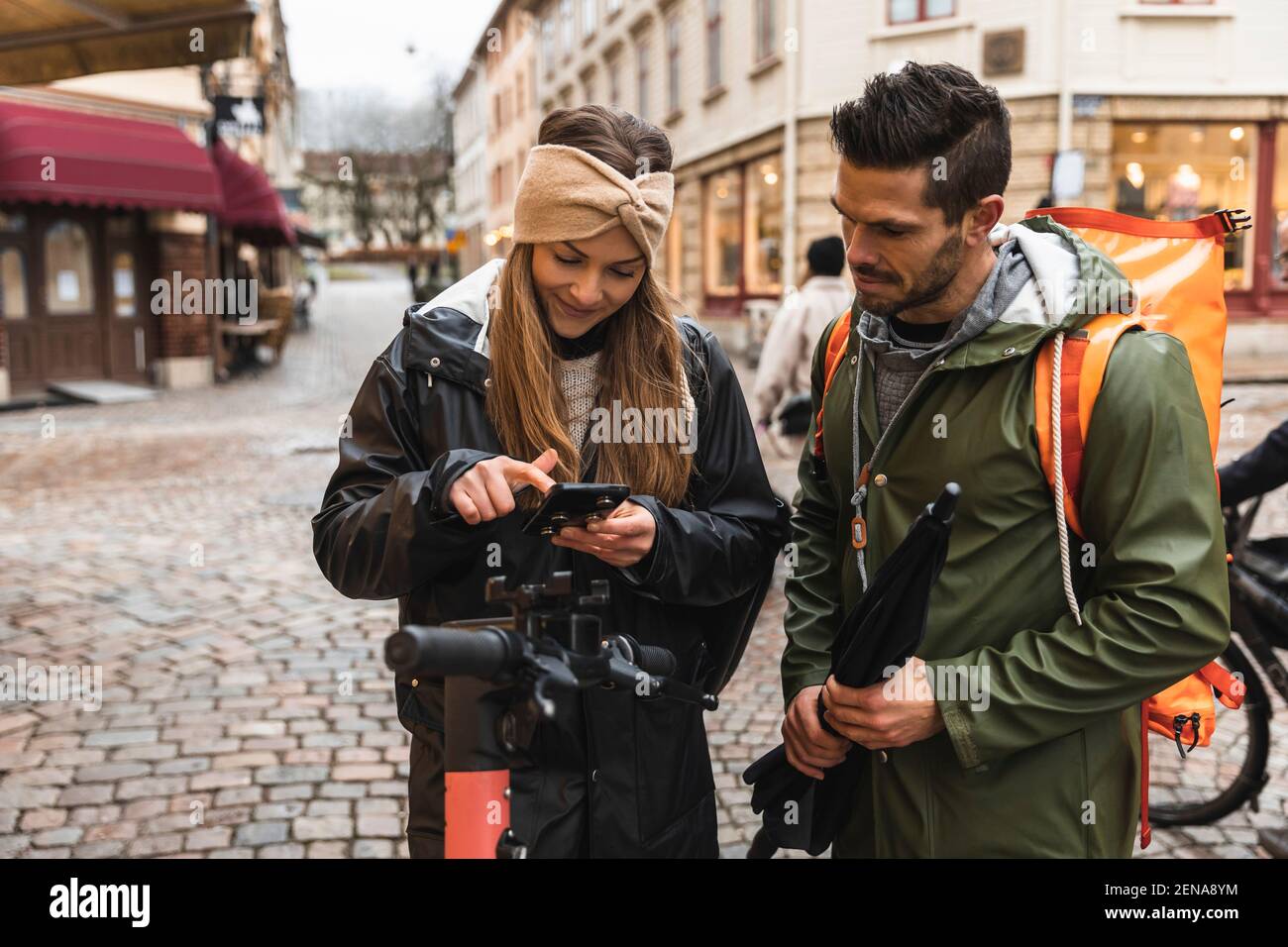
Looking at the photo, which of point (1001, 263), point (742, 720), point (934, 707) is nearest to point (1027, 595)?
point (934, 707)

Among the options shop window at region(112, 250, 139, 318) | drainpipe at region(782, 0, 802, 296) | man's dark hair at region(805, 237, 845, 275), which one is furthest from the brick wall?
man's dark hair at region(805, 237, 845, 275)

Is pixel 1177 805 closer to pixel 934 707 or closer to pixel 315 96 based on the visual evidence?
pixel 934 707

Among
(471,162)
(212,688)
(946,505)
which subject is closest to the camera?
(946,505)

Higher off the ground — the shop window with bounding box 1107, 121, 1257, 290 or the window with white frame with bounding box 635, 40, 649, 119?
the window with white frame with bounding box 635, 40, 649, 119

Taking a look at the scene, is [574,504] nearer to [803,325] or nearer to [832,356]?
[832,356]

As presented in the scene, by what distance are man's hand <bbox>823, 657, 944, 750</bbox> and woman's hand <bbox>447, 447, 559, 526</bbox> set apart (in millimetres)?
590

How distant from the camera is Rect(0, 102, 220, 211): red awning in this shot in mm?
15859

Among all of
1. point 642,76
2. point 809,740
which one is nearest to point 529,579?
point 809,740

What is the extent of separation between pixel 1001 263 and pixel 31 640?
565cm

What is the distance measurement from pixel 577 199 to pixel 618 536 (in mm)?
590

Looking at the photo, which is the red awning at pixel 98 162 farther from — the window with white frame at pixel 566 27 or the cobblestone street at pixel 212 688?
the window with white frame at pixel 566 27

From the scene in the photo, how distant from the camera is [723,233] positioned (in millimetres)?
23188

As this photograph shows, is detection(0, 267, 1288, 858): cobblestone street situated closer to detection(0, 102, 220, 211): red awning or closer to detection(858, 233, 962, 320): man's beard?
detection(858, 233, 962, 320): man's beard

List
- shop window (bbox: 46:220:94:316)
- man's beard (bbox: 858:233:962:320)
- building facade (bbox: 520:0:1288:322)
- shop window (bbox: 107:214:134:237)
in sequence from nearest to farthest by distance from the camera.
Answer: man's beard (bbox: 858:233:962:320) < building facade (bbox: 520:0:1288:322) < shop window (bbox: 46:220:94:316) < shop window (bbox: 107:214:134:237)
